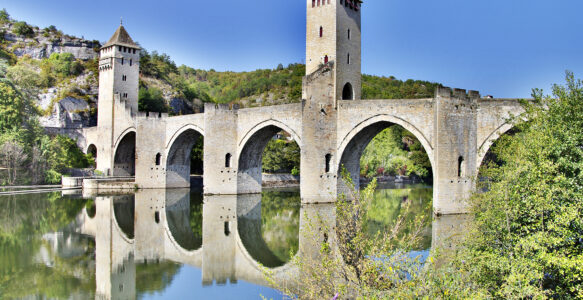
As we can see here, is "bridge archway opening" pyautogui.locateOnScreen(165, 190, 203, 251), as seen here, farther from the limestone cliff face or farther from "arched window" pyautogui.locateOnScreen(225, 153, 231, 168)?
the limestone cliff face

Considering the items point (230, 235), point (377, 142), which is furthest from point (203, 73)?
point (230, 235)

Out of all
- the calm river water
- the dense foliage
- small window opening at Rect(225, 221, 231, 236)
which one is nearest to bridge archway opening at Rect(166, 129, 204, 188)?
the calm river water

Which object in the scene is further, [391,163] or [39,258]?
[391,163]

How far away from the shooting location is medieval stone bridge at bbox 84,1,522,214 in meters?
20.5

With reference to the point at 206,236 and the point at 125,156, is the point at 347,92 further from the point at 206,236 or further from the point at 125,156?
the point at 125,156

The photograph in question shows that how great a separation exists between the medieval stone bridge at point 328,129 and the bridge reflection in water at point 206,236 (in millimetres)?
1886

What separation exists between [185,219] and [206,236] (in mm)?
4296

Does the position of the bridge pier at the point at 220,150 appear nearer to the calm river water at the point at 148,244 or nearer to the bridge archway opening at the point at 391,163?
the calm river water at the point at 148,244

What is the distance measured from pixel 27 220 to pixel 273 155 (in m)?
22.7

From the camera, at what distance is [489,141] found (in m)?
20.5

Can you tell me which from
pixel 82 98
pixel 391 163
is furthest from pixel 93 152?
pixel 391 163

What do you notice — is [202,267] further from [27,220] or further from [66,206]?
[66,206]

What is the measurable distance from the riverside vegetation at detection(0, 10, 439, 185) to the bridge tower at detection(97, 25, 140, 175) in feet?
8.55

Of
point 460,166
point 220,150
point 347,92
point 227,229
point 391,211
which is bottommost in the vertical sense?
point 227,229
